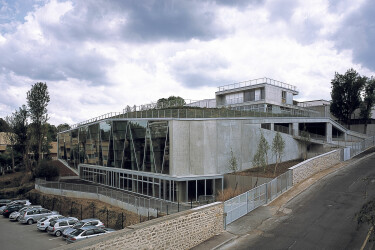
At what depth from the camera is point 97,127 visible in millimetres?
43531

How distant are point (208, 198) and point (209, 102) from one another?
3061 centimetres

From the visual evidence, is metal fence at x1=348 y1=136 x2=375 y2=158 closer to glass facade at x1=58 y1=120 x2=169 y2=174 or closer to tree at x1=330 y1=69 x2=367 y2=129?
tree at x1=330 y1=69 x2=367 y2=129

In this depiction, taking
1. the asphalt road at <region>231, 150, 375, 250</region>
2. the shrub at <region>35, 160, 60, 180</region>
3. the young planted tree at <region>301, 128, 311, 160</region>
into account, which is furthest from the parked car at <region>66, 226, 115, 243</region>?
the shrub at <region>35, 160, 60, 180</region>

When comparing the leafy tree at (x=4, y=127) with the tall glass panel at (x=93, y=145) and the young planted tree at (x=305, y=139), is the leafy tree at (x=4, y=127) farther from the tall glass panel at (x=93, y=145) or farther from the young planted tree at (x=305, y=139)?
the young planted tree at (x=305, y=139)

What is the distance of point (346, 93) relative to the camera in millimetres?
50875

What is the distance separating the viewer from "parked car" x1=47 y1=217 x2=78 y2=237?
81.9 feet

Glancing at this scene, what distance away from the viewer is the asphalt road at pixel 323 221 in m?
14.2

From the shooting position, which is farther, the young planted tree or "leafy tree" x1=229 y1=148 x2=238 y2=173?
the young planted tree

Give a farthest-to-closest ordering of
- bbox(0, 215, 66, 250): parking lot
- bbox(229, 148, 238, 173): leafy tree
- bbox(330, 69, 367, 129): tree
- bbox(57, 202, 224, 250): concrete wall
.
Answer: bbox(330, 69, 367, 129): tree → bbox(229, 148, 238, 173): leafy tree → bbox(0, 215, 66, 250): parking lot → bbox(57, 202, 224, 250): concrete wall

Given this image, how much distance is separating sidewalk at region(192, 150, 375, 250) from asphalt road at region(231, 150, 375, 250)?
1.46ft

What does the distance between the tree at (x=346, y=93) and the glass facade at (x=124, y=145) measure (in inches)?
1456

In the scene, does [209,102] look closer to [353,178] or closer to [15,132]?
[353,178]

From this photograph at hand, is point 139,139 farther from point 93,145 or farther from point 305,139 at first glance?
point 305,139

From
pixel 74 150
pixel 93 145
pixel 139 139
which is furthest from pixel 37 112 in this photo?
pixel 139 139
